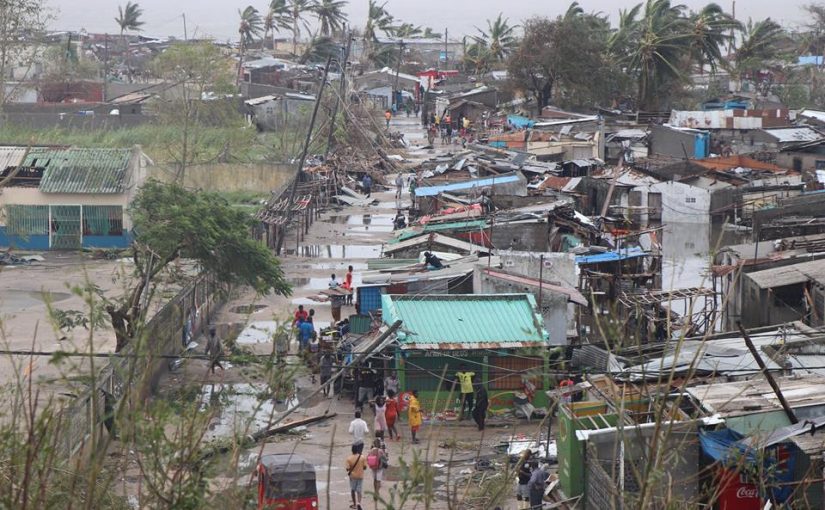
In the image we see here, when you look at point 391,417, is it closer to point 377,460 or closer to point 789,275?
point 377,460

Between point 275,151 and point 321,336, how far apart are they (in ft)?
81.0

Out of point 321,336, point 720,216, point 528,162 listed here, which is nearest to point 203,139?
point 528,162

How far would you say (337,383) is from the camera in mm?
14938

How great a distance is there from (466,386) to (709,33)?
37.3 metres

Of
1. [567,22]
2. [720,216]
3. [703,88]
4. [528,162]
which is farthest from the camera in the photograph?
[703,88]

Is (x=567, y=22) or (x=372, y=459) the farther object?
(x=567, y=22)

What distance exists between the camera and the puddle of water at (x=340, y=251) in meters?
25.3

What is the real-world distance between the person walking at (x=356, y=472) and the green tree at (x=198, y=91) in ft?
82.9

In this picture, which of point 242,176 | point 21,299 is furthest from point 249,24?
point 21,299

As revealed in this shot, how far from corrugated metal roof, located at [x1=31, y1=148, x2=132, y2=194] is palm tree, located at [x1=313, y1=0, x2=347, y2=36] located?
155 feet

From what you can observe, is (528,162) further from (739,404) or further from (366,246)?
(739,404)

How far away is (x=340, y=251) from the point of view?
2589cm

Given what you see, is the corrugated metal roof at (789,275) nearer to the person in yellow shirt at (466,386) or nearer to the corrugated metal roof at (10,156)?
the person in yellow shirt at (466,386)

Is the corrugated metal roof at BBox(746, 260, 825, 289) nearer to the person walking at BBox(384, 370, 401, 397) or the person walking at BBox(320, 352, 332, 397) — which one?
the person walking at BBox(384, 370, 401, 397)
